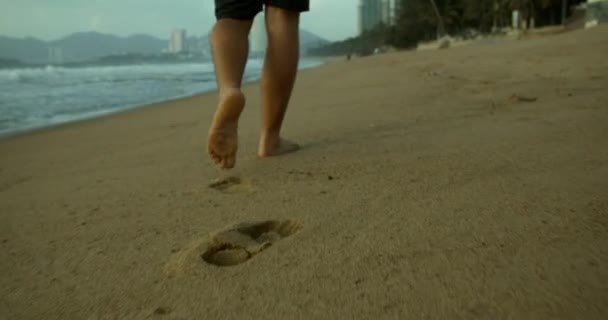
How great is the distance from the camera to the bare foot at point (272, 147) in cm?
186

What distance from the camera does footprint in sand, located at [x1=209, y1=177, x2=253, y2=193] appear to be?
4.84ft

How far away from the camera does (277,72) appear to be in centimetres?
180

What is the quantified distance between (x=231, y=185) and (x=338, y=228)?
0.54 meters

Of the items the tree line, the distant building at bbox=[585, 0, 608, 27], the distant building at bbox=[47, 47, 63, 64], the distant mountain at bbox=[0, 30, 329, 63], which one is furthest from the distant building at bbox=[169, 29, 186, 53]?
the distant building at bbox=[585, 0, 608, 27]

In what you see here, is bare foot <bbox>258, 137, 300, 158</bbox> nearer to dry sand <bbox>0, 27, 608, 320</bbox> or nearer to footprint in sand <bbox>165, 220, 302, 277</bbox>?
dry sand <bbox>0, 27, 608, 320</bbox>

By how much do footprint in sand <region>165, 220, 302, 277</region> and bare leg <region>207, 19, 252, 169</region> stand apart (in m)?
0.43

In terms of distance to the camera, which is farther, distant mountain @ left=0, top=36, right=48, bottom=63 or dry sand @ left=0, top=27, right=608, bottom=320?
distant mountain @ left=0, top=36, right=48, bottom=63

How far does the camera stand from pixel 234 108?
151 cm

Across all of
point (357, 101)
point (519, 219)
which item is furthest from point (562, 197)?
point (357, 101)

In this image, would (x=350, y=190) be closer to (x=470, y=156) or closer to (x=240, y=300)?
(x=470, y=156)

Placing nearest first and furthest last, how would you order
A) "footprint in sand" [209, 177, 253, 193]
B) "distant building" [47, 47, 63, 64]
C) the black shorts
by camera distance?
"footprint in sand" [209, 177, 253, 193], the black shorts, "distant building" [47, 47, 63, 64]

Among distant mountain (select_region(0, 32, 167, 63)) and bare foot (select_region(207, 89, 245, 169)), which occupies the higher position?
distant mountain (select_region(0, 32, 167, 63))

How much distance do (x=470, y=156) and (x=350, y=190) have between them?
451 millimetres

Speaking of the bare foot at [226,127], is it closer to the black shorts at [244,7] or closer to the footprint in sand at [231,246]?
the black shorts at [244,7]
